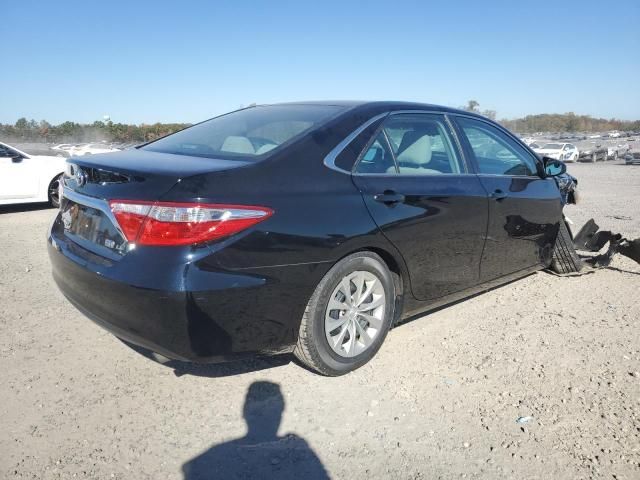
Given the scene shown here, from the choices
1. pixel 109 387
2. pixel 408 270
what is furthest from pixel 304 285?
pixel 109 387

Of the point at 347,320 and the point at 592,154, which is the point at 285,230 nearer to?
the point at 347,320

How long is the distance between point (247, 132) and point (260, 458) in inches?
76.2

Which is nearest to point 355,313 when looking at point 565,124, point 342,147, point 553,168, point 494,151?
point 342,147

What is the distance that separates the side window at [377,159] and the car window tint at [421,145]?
0.07 metres

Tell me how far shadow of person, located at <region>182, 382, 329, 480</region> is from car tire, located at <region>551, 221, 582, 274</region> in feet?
11.4

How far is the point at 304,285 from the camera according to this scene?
2.57 m

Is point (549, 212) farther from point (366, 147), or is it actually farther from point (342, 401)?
point (342, 401)

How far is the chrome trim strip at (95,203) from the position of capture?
7.81 feet

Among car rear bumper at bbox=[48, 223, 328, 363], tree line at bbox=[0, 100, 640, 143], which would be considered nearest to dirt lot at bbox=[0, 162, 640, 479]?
car rear bumper at bbox=[48, 223, 328, 363]

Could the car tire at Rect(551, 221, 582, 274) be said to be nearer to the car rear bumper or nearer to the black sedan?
the black sedan

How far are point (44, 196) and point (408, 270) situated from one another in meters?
8.40

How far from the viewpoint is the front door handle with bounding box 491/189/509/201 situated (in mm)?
3695

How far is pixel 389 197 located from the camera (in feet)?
9.64

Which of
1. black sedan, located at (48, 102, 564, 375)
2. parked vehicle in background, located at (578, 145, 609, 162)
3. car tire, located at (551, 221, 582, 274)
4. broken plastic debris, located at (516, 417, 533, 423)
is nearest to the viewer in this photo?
black sedan, located at (48, 102, 564, 375)
